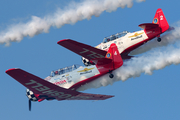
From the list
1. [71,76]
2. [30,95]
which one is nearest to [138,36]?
[71,76]

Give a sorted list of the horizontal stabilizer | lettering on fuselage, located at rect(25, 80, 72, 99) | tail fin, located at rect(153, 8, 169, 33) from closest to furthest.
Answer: lettering on fuselage, located at rect(25, 80, 72, 99)
the horizontal stabilizer
tail fin, located at rect(153, 8, 169, 33)

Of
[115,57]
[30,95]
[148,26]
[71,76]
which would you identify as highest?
[148,26]

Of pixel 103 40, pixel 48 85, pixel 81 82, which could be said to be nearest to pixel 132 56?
pixel 103 40

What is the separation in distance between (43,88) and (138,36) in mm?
7281

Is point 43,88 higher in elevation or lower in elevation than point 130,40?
lower

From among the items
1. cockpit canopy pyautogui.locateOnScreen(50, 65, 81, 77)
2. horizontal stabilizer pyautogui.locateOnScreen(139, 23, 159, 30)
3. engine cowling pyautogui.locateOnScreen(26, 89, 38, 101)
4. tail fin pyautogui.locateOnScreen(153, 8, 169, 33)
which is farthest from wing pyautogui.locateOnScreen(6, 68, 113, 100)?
tail fin pyautogui.locateOnScreen(153, 8, 169, 33)

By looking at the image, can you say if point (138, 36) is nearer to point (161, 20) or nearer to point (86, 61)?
point (161, 20)

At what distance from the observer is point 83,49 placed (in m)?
30.4

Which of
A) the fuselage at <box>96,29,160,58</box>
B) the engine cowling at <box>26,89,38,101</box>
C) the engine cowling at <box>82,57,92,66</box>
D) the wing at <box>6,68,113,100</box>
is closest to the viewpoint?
the wing at <box>6,68,113,100</box>

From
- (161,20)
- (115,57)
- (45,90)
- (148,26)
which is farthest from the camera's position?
(161,20)

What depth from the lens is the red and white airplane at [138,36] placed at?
29594 millimetres

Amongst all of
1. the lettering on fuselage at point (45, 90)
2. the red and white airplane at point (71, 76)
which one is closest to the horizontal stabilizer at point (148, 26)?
the red and white airplane at point (71, 76)

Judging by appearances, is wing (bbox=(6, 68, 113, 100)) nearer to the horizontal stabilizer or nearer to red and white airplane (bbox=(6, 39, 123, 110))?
red and white airplane (bbox=(6, 39, 123, 110))

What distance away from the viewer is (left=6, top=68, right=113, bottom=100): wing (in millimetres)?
26256
